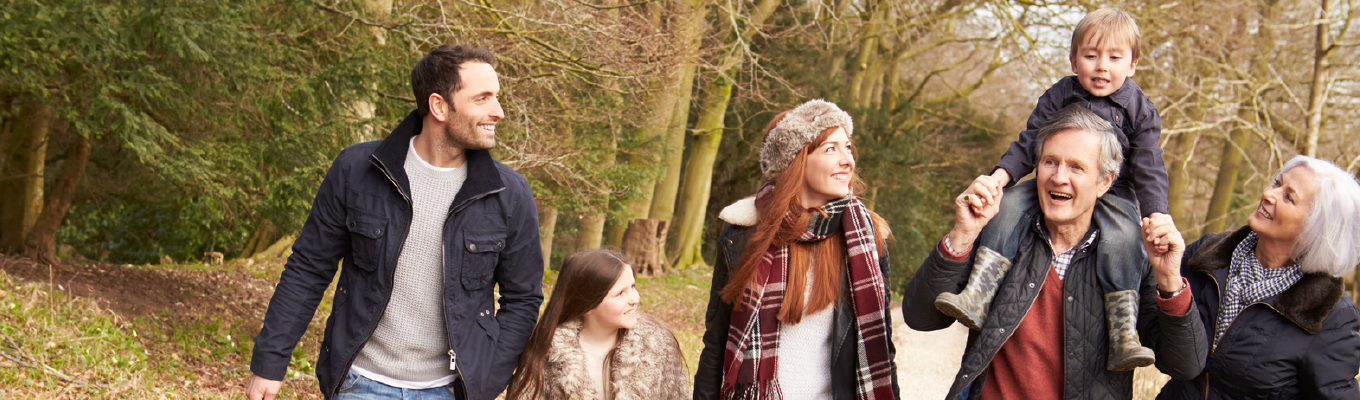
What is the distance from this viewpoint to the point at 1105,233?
2699 mm

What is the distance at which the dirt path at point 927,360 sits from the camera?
376 inches

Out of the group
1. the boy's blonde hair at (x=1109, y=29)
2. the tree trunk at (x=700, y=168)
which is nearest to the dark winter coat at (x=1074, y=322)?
the boy's blonde hair at (x=1109, y=29)

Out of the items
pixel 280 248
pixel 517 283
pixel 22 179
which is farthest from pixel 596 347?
pixel 280 248

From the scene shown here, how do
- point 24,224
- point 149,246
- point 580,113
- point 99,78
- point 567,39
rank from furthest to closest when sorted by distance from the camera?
1. point 149,246
2. point 24,224
3. point 580,113
4. point 567,39
5. point 99,78

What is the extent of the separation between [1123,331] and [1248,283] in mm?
603

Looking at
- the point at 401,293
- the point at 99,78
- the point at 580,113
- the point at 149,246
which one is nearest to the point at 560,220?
the point at 149,246

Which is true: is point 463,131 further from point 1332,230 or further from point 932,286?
point 1332,230

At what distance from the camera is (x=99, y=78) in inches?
239

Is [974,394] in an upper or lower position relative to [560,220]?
upper

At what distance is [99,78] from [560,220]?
40.0 ft

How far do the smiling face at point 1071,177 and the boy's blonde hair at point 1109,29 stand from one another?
0.60m

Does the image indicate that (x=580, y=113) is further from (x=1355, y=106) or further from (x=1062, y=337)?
(x=1355, y=106)

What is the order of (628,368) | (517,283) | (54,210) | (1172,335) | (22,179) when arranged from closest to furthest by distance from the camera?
(1172,335)
(517,283)
(628,368)
(54,210)
(22,179)

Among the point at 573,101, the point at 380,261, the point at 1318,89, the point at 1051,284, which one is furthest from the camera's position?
the point at 1318,89
